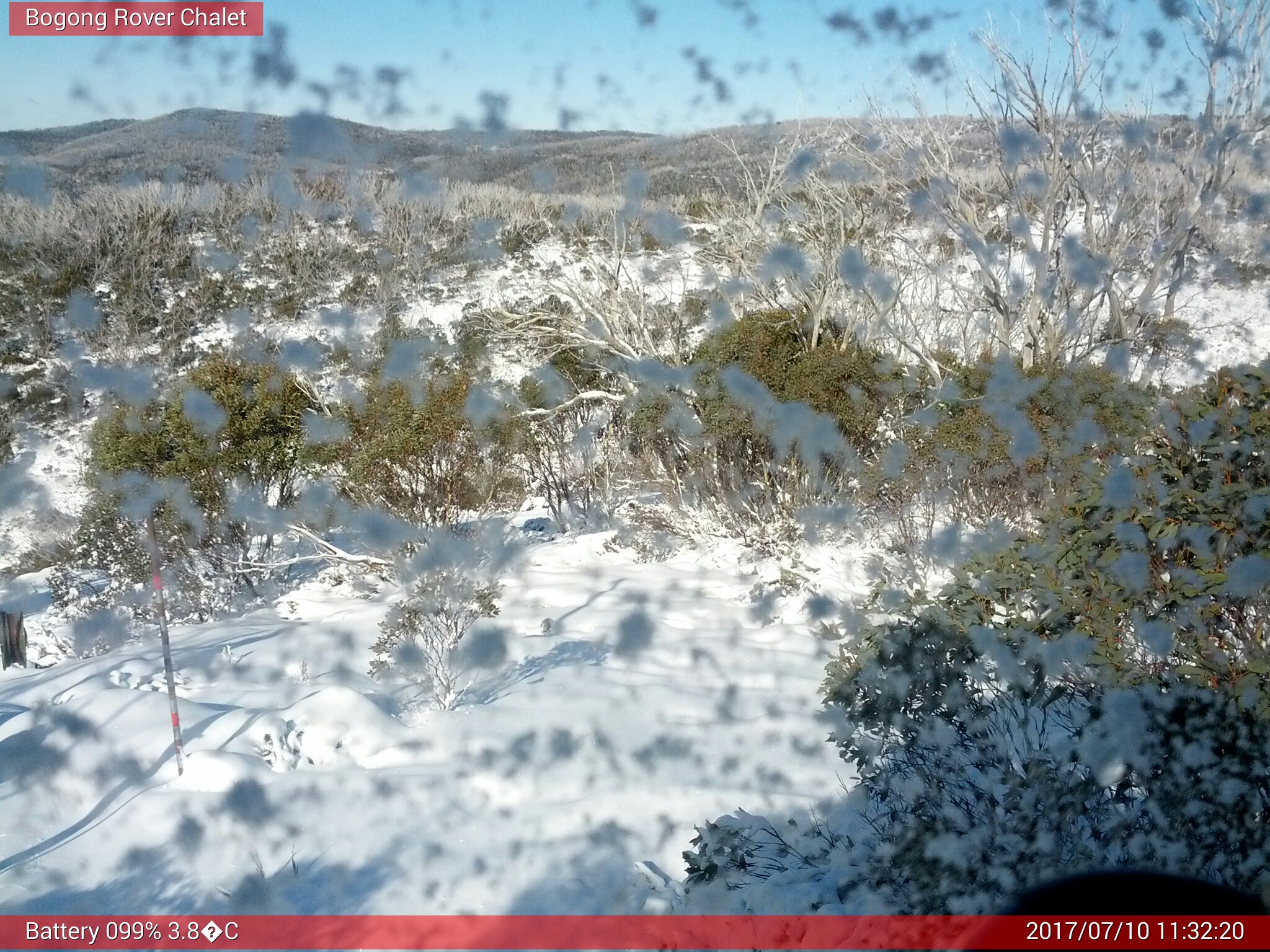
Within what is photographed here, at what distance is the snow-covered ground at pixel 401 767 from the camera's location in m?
3.04

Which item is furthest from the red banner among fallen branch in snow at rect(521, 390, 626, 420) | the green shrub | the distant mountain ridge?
the distant mountain ridge

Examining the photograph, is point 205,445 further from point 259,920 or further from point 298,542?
point 259,920

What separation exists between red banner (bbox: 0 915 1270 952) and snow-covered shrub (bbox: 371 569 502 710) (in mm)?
1770

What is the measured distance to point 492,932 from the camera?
9.24 feet

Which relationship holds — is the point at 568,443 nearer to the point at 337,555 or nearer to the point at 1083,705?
the point at 337,555

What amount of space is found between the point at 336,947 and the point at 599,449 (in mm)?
6281

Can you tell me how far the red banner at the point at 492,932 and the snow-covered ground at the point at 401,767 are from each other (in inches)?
3.1

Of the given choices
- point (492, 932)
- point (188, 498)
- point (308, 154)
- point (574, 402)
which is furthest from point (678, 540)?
point (308, 154)

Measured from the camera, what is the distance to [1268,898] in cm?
193

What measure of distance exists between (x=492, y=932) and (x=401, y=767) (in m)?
1.17

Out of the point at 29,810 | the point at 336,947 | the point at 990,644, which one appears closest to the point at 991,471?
the point at 990,644

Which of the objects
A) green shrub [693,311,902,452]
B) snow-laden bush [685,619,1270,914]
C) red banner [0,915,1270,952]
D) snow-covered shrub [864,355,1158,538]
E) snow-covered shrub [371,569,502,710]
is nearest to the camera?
snow-laden bush [685,619,1270,914]

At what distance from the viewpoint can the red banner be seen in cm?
239

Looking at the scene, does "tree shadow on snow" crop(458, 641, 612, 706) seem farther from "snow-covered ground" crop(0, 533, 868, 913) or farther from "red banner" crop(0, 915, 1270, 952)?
"red banner" crop(0, 915, 1270, 952)
